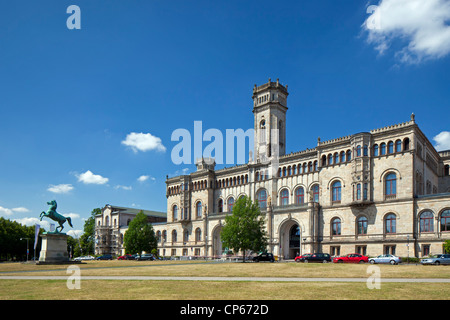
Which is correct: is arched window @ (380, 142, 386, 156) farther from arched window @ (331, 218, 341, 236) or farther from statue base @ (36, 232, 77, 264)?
statue base @ (36, 232, 77, 264)

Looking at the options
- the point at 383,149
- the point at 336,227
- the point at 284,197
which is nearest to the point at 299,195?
the point at 284,197

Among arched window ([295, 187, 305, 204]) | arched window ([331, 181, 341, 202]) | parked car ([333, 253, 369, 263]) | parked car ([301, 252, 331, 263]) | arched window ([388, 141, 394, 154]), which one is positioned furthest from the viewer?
arched window ([295, 187, 305, 204])

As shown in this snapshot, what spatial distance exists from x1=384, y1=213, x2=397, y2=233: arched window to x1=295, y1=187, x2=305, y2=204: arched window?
15954 millimetres

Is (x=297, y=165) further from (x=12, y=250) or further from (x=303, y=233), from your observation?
(x=12, y=250)

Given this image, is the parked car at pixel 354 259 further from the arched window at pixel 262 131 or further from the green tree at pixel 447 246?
the arched window at pixel 262 131

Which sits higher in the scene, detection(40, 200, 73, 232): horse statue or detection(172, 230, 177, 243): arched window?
detection(40, 200, 73, 232): horse statue

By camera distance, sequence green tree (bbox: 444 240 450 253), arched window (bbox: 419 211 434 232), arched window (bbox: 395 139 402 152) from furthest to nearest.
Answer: arched window (bbox: 395 139 402 152) → arched window (bbox: 419 211 434 232) → green tree (bbox: 444 240 450 253)

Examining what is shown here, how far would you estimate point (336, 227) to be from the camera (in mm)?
61500

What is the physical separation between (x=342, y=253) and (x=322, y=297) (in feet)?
152

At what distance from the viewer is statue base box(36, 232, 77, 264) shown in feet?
154

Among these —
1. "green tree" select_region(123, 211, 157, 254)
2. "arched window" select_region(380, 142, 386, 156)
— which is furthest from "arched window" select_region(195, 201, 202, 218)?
"arched window" select_region(380, 142, 386, 156)

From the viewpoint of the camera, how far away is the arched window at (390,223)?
5523 cm

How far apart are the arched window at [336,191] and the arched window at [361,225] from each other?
4.73 metres
